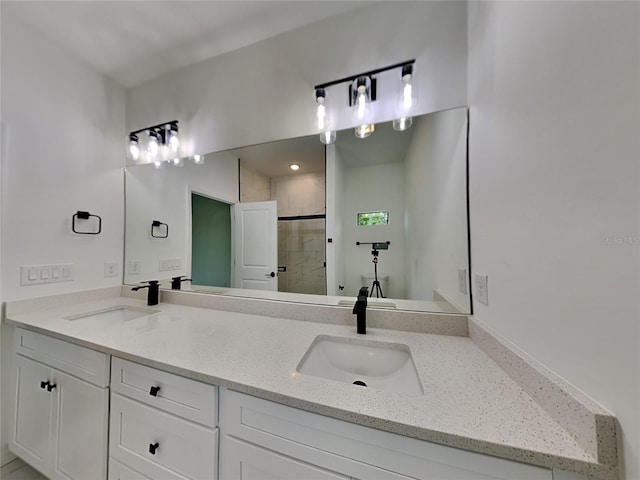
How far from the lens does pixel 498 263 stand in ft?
2.57

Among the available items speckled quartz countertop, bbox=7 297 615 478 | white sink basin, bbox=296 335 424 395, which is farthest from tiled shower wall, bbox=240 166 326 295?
white sink basin, bbox=296 335 424 395

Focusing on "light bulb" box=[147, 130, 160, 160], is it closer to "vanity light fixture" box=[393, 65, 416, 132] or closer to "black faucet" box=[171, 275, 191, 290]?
"black faucet" box=[171, 275, 191, 290]

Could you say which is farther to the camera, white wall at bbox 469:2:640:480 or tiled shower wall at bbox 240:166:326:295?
tiled shower wall at bbox 240:166:326:295

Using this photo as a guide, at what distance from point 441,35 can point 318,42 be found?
68 centimetres

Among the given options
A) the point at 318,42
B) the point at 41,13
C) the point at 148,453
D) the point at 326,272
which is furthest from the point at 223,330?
the point at 41,13

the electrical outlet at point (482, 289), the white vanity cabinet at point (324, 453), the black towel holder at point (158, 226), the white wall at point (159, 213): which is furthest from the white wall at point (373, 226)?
the black towel holder at point (158, 226)

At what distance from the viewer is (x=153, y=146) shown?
5.71 feet

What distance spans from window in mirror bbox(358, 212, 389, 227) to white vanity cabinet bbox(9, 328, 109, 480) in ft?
4.55

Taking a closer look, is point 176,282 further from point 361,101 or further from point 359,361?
point 361,101

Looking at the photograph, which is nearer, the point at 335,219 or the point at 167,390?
the point at 167,390

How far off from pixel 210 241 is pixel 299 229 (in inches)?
34.1

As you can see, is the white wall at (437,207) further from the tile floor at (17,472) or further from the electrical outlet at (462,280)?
the tile floor at (17,472)

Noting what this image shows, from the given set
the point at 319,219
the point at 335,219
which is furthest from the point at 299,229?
the point at 335,219

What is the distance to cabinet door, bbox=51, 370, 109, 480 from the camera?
953mm
